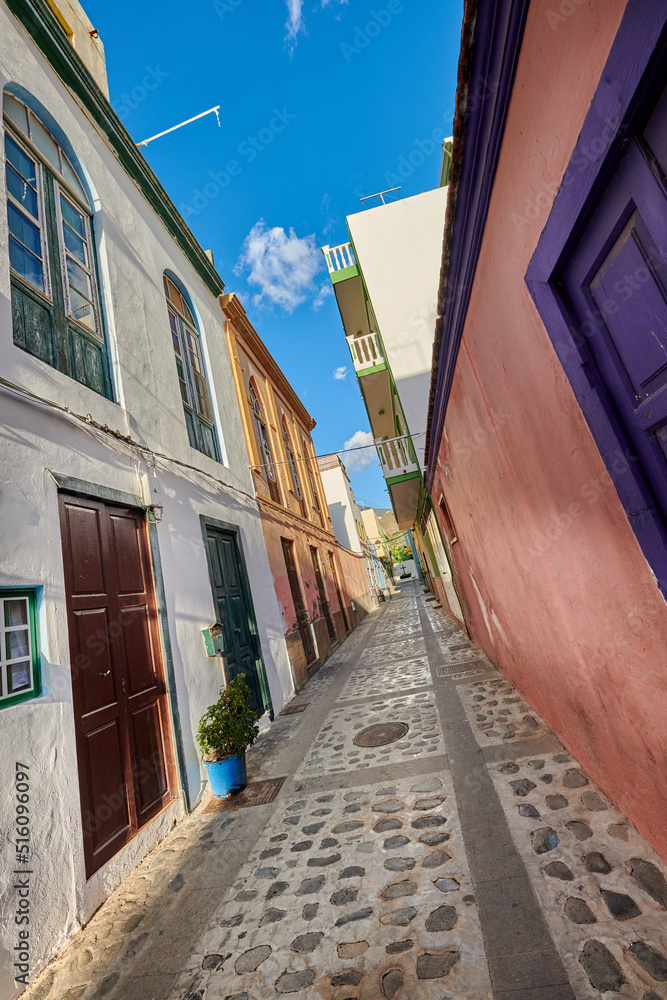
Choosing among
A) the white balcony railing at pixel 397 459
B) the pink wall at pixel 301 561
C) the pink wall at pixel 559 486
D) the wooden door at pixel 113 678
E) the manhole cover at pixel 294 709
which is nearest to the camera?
the pink wall at pixel 559 486

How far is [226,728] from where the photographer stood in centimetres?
454

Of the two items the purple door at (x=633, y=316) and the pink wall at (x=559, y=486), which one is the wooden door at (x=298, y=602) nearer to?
the pink wall at (x=559, y=486)

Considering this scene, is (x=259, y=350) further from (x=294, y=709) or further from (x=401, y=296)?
(x=294, y=709)

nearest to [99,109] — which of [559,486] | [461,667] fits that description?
[559,486]

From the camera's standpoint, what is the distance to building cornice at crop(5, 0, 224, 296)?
473 cm

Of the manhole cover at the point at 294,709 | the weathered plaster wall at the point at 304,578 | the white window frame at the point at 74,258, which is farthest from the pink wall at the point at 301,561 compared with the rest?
the white window frame at the point at 74,258

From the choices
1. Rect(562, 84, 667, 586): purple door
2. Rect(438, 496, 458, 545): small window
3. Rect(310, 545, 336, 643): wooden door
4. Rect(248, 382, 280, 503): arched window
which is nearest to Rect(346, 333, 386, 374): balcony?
Rect(248, 382, 280, 503): arched window

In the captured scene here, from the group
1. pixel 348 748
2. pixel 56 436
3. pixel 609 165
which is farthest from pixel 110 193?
pixel 348 748

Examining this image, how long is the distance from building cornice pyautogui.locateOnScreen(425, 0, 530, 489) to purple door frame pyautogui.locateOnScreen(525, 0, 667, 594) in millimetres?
690

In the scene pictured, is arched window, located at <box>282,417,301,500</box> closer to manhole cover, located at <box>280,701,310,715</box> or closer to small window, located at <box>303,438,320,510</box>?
small window, located at <box>303,438,320,510</box>

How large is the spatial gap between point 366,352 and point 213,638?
937 centimetres

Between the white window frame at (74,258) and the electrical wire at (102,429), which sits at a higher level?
the white window frame at (74,258)

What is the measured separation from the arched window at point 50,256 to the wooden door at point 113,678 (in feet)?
4.78

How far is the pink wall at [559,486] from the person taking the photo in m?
1.72
